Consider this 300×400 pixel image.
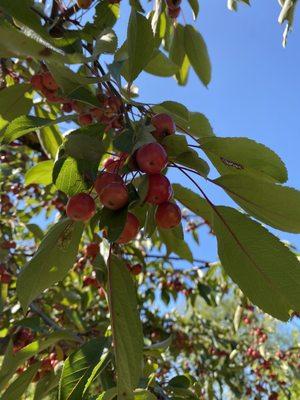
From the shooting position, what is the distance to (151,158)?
87 cm

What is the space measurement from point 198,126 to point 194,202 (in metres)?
0.21

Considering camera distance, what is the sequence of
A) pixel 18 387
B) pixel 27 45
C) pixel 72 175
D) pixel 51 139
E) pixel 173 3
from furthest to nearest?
pixel 51 139 → pixel 173 3 → pixel 18 387 → pixel 72 175 → pixel 27 45

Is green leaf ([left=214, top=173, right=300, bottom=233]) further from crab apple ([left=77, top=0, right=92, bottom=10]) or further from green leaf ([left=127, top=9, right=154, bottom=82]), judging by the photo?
crab apple ([left=77, top=0, right=92, bottom=10])

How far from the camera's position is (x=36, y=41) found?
2.61 feet

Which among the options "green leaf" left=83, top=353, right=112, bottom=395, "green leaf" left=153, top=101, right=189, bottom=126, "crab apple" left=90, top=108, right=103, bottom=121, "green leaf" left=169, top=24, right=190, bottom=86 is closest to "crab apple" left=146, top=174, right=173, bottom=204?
"green leaf" left=153, top=101, right=189, bottom=126

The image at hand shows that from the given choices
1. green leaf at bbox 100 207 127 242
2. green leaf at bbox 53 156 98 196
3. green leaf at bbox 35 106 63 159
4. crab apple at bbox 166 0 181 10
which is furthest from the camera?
green leaf at bbox 35 106 63 159

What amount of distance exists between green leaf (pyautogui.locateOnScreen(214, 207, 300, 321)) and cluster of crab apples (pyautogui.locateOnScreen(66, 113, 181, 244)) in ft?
0.43

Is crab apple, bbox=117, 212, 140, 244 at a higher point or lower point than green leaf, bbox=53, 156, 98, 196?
lower

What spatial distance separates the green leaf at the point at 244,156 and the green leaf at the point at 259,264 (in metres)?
0.11

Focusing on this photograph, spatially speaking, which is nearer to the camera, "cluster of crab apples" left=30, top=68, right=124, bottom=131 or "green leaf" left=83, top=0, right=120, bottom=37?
"cluster of crab apples" left=30, top=68, right=124, bottom=131

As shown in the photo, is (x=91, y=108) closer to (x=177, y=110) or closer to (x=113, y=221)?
(x=177, y=110)

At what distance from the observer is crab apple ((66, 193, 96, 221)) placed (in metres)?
0.97

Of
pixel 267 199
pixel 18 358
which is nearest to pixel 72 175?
pixel 267 199

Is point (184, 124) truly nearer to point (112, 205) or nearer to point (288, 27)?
point (112, 205)
